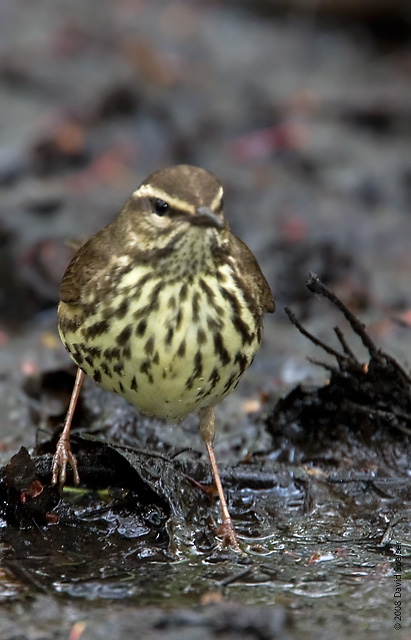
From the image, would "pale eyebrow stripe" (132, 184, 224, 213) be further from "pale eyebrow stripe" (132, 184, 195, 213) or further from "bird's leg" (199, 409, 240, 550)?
"bird's leg" (199, 409, 240, 550)

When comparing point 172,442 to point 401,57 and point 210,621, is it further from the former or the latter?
A: point 401,57

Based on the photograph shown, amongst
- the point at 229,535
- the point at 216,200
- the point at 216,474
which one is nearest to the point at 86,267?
the point at 216,200

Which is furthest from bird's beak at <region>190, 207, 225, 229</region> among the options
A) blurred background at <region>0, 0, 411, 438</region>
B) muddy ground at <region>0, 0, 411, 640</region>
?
blurred background at <region>0, 0, 411, 438</region>

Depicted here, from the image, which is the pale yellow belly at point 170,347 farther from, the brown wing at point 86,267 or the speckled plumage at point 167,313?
the brown wing at point 86,267

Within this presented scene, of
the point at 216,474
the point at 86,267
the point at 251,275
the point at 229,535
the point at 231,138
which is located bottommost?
the point at 229,535

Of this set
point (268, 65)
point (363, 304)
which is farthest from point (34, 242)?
point (268, 65)

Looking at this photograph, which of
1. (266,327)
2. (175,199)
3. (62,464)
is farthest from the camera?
(266,327)

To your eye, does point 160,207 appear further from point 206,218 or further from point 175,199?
point 206,218

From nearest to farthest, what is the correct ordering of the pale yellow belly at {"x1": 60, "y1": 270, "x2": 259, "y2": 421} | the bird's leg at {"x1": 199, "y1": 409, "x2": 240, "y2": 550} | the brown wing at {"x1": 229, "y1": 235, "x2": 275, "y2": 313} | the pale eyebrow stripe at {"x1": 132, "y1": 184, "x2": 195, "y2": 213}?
the pale eyebrow stripe at {"x1": 132, "y1": 184, "x2": 195, "y2": 213} < the pale yellow belly at {"x1": 60, "y1": 270, "x2": 259, "y2": 421} < the bird's leg at {"x1": 199, "y1": 409, "x2": 240, "y2": 550} < the brown wing at {"x1": 229, "y1": 235, "x2": 275, "y2": 313}
